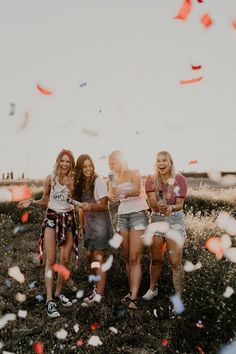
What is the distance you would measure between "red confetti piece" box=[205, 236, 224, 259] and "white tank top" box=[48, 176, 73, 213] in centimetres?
279

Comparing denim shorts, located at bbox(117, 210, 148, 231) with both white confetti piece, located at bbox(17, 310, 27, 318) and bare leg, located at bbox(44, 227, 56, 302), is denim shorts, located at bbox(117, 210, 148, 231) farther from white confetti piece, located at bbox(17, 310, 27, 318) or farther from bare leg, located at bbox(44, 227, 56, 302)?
white confetti piece, located at bbox(17, 310, 27, 318)

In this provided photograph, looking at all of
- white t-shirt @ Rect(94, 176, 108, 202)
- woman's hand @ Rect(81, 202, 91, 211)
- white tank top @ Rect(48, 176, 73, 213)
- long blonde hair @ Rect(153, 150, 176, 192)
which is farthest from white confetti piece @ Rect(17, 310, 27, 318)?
long blonde hair @ Rect(153, 150, 176, 192)

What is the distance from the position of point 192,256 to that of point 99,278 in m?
1.82

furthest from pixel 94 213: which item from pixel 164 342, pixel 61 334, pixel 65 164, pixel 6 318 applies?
pixel 164 342

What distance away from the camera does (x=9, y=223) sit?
13.5 meters

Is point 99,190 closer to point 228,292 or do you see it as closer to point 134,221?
point 134,221

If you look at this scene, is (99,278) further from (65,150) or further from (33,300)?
(65,150)

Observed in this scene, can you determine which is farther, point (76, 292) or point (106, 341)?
point (76, 292)

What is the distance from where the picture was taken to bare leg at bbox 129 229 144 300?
6636 millimetres

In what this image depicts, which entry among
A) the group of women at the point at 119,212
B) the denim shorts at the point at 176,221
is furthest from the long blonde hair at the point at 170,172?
the denim shorts at the point at 176,221

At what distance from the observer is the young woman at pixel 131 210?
21.7ft

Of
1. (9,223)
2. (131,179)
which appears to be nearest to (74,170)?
(131,179)

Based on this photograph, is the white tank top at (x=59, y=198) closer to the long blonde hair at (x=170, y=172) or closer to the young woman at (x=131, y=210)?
the young woman at (x=131, y=210)

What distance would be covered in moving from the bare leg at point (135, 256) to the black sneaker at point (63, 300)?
42.1 inches
